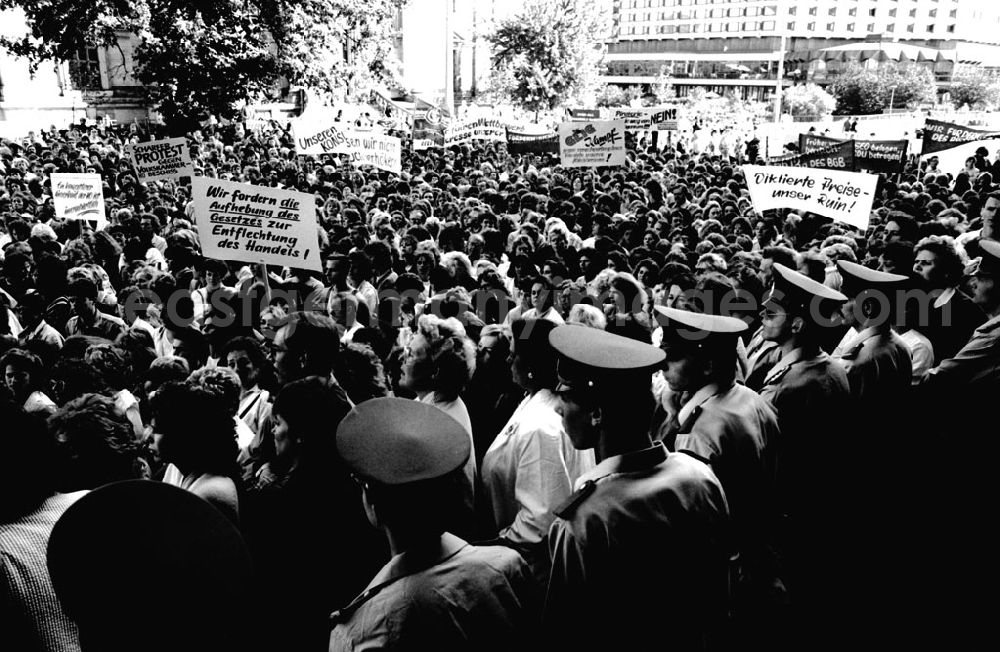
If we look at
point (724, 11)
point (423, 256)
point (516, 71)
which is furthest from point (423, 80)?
point (724, 11)

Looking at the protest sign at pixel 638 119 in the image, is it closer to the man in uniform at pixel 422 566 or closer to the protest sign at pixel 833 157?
the protest sign at pixel 833 157

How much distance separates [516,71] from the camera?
43.0 metres

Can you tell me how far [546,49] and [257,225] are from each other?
132 ft

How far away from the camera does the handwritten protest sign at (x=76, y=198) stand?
31.4 ft

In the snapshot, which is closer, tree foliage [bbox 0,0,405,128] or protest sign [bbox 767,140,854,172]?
protest sign [bbox 767,140,854,172]

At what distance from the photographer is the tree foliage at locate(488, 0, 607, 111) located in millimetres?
42875

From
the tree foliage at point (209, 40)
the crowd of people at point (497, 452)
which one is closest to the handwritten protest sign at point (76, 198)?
the crowd of people at point (497, 452)

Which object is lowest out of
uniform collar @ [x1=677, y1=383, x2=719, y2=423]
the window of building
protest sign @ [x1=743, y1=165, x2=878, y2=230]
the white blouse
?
the white blouse

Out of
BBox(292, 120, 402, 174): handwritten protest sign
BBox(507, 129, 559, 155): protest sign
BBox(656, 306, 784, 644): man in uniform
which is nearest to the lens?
BBox(656, 306, 784, 644): man in uniform

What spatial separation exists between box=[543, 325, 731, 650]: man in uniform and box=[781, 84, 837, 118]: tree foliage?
2410 inches

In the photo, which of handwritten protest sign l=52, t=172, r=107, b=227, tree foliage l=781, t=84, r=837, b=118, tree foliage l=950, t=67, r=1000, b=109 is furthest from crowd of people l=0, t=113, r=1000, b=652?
tree foliage l=950, t=67, r=1000, b=109

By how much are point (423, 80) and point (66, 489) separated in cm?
5712

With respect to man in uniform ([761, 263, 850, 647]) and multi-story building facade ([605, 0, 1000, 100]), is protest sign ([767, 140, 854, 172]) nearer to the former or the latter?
man in uniform ([761, 263, 850, 647])

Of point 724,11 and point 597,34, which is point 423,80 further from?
point 724,11
